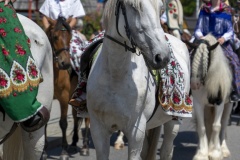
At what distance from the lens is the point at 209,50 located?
9891mm

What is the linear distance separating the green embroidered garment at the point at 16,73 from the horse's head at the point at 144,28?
35.1 inches

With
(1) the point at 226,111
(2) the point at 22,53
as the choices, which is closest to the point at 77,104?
(2) the point at 22,53

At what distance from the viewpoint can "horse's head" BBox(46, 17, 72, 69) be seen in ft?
30.9

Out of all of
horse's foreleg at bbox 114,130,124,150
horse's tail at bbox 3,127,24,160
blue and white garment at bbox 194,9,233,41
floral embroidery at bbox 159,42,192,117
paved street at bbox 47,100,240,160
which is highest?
blue and white garment at bbox 194,9,233,41

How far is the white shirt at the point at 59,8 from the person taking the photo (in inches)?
409

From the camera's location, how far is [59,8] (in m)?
10.4

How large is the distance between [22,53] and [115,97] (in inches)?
46.9

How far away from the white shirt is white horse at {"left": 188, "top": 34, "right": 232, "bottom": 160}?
195 centimetres

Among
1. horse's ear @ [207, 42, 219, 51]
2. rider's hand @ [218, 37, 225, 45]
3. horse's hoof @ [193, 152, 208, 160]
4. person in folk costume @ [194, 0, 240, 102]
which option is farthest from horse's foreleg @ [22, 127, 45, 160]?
person in folk costume @ [194, 0, 240, 102]

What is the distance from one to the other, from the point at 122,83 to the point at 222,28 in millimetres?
4787

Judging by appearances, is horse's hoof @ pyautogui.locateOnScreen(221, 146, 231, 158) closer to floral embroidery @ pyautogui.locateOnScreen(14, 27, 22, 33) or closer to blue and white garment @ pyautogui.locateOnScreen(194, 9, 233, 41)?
blue and white garment @ pyautogui.locateOnScreen(194, 9, 233, 41)

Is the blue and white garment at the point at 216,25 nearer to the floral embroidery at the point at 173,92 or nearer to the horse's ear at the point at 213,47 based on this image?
the horse's ear at the point at 213,47

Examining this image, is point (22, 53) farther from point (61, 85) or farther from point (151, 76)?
point (61, 85)

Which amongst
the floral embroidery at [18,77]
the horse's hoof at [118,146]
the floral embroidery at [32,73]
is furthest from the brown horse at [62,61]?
the floral embroidery at [18,77]
